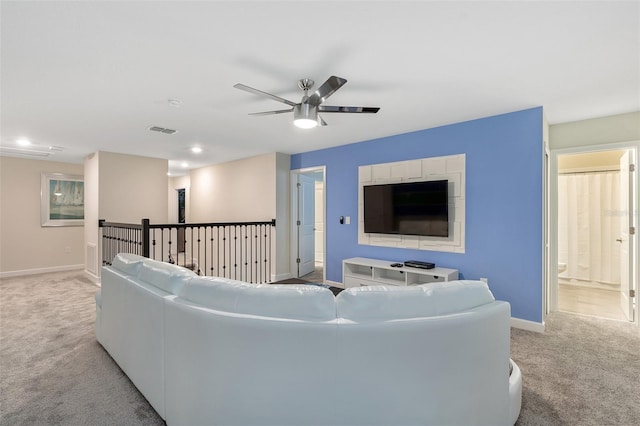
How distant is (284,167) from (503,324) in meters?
4.66

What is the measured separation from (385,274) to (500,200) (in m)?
1.73

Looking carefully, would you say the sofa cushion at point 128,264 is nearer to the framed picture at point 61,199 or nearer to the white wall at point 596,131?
the white wall at point 596,131

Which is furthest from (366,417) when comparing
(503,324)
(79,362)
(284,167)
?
(284,167)

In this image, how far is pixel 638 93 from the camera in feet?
9.12

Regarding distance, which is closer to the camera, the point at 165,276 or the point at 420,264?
the point at 165,276

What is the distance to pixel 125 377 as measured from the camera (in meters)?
2.27

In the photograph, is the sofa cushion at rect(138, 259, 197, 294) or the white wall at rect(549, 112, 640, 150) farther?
the white wall at rect(549, 112, 640, 150)

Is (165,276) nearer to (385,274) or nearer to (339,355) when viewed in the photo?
(339,355)

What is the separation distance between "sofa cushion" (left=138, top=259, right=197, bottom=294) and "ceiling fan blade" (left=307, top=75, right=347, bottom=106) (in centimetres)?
154

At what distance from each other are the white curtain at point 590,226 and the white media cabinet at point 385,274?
3.09 m

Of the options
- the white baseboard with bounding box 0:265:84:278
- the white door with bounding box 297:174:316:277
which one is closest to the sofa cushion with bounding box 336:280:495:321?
the white door with bounding box 297:174:316:277

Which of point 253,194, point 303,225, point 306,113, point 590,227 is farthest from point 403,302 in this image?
point 590,227

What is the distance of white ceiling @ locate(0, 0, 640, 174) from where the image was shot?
167 centimetres

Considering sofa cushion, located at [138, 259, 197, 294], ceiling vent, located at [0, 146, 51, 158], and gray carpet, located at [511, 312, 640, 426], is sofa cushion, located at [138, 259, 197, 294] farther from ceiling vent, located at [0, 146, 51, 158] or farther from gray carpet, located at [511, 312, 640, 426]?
ceiling vent, located at [0, 146, 51, 158]
